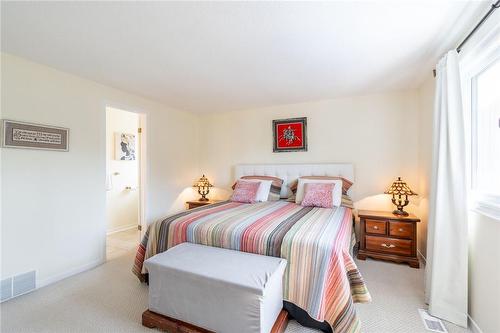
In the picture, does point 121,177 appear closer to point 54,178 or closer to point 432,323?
point 54,178

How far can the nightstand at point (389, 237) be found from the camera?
2.64 metres

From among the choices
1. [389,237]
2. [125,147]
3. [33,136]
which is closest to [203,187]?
[125,147]

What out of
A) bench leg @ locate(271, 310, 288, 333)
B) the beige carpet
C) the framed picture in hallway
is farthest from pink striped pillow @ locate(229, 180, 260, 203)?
the framed picture in hallway

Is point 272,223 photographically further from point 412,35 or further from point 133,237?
point 133,237

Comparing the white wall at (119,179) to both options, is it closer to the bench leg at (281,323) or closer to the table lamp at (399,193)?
the bench leg at (281,323)

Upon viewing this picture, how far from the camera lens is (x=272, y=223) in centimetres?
206

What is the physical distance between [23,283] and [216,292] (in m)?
2.06

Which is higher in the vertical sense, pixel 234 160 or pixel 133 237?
pixel 234 160

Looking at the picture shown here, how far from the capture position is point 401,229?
2691 mm

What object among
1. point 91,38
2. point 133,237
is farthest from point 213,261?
point 133,237

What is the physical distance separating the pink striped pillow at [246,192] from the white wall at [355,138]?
0.75 m

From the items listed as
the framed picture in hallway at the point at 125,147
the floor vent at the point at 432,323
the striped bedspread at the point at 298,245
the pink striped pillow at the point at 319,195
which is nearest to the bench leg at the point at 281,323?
the striped bedspread at the point at 298,245

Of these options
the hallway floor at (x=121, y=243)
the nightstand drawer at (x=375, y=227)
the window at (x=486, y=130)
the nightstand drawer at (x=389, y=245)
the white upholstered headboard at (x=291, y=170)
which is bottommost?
the hallway floor at (x=121, y=243)

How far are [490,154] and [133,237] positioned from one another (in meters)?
4.56
